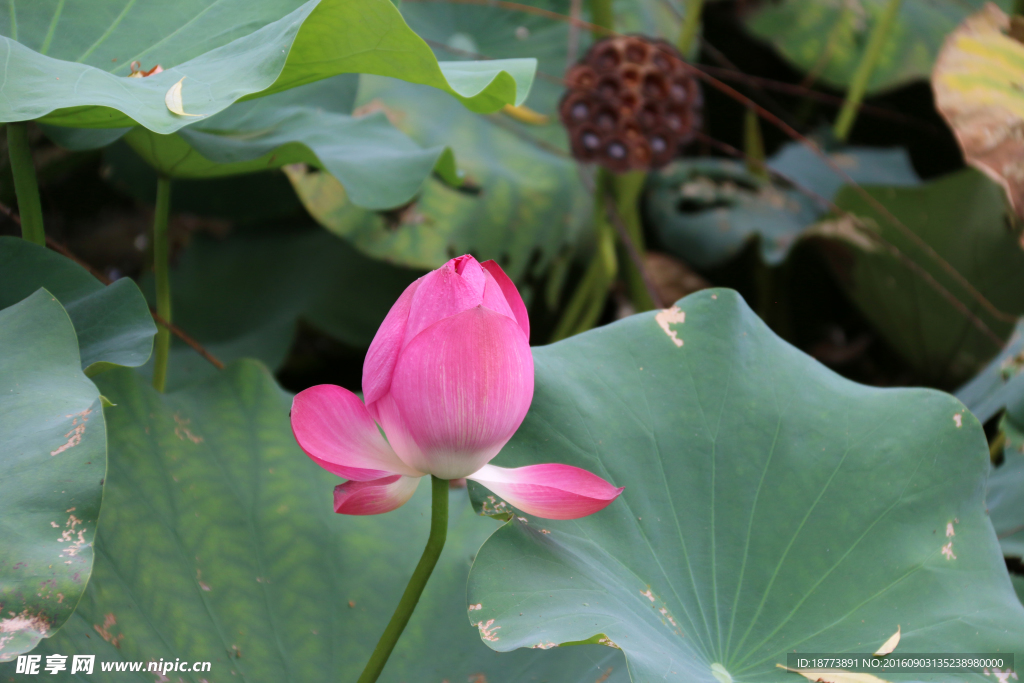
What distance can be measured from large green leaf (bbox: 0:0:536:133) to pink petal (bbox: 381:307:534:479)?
0.25m

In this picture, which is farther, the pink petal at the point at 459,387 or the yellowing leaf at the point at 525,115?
the yellowing leaf at the point at 525,115

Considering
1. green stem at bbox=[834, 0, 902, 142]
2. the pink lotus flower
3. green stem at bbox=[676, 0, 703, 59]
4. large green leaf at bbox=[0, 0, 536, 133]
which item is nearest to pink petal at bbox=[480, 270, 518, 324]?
the pink lotus flower

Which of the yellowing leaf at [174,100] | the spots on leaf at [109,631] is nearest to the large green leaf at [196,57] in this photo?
the yellowing leaf at [174,100]

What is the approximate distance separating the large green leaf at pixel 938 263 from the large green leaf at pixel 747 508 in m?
0.76

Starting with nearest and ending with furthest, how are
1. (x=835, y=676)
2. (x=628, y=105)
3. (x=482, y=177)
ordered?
(x=835, y=676) → (x=628, y=105) → (x=482, y=177)

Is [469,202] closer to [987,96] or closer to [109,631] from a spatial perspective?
[987,96]

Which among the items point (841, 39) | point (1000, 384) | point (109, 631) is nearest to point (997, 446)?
point (1000, 384)

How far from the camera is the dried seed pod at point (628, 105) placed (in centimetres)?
110

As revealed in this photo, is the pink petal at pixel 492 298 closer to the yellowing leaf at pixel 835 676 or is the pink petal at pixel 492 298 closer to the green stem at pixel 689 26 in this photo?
the yellowing leaf at pixel 835 676

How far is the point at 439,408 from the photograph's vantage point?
382 mm

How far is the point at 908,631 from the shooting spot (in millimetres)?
537

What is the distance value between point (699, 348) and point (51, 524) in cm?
50

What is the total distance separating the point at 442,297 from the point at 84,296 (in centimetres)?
38

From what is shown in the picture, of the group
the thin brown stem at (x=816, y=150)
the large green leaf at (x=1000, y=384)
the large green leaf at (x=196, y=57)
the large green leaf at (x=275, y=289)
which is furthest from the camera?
the large green leaf at (x=275, y=289)
